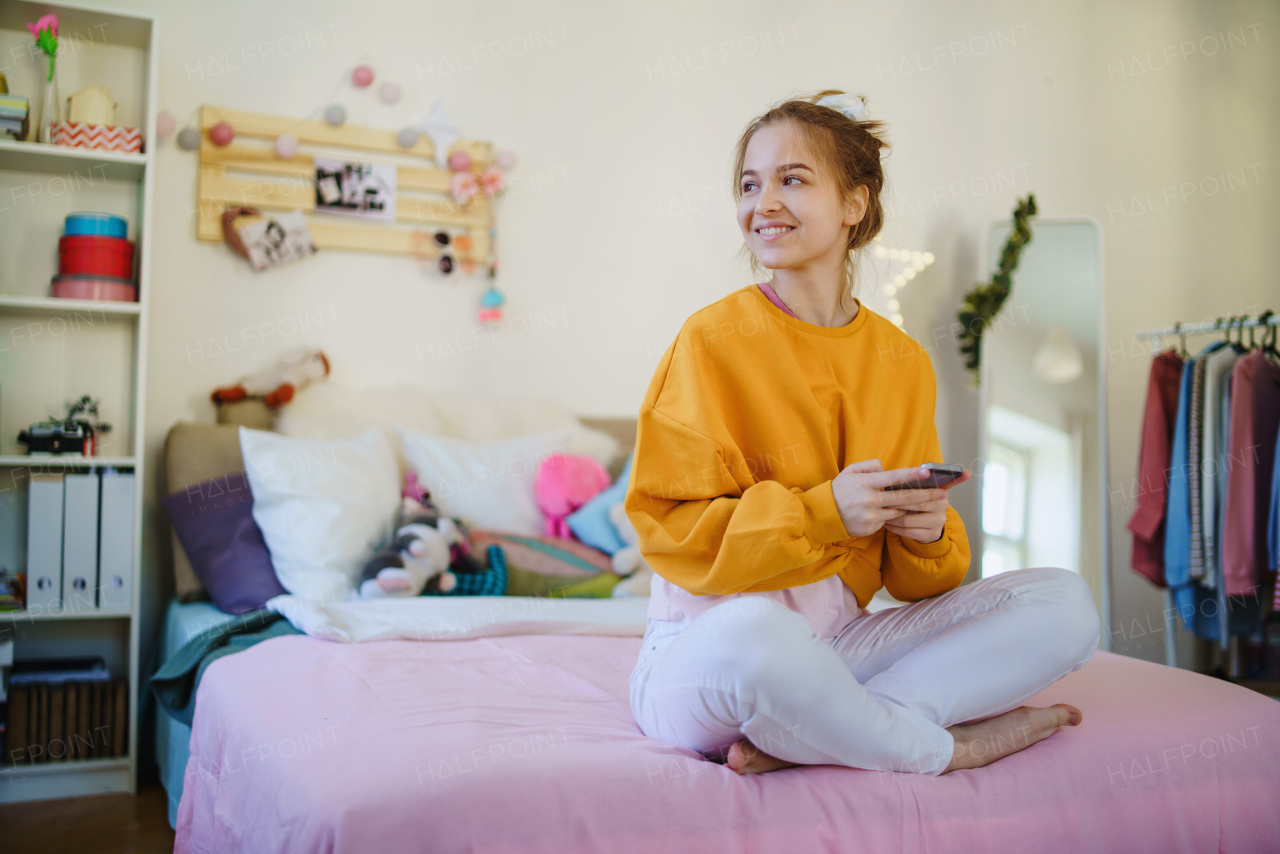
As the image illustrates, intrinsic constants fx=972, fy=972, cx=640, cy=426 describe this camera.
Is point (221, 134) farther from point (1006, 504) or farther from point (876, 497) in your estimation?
point (1006, 504)

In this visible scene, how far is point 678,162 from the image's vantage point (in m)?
3.02

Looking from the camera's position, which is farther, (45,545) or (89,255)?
(89,255)

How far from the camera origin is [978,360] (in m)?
3.26

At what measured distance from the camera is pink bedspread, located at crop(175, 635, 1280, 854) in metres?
0.92

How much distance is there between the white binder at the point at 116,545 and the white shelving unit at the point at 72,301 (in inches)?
0.7

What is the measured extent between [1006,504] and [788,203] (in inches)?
89.9

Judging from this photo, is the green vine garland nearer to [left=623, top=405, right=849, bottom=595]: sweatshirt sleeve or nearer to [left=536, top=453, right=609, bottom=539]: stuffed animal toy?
[left=536, top=453, right=609, bottom=539]: stuffed animal toy

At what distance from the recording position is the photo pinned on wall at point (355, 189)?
8.51 ft

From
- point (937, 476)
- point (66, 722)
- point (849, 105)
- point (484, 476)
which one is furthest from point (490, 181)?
point (937, 476)

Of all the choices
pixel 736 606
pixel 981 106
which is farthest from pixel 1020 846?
pixel 981 106

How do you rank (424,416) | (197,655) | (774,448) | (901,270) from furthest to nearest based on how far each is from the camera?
(901,270)
(424,416)
(197,655)
(774,448)

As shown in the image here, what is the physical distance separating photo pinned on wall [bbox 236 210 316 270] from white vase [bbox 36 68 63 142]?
453 millimetres

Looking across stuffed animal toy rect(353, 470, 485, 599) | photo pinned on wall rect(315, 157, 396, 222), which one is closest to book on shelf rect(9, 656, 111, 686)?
stuffed animal toy rect(353, 470, 485, 599)

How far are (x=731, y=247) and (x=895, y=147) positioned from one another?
711 millimetres
